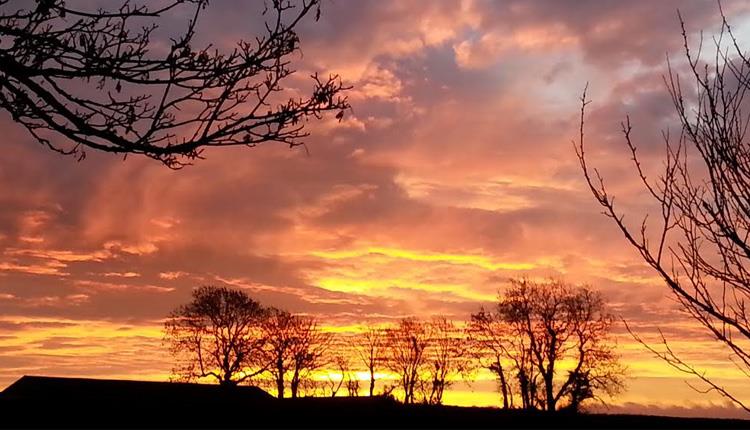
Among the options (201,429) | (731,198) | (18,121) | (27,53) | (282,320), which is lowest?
(201,429)

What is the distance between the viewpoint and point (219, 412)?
1591 cm

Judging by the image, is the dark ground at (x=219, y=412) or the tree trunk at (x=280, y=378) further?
the tree trunk at (x=280, y=378)

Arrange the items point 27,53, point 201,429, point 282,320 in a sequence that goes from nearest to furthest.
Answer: point 27,53, point 201,429, point 282,320

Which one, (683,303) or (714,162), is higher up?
(714,162)

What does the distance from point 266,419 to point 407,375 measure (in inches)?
1672

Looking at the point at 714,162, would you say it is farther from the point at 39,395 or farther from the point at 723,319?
the point at 39,395

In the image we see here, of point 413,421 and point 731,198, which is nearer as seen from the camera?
point 731,198

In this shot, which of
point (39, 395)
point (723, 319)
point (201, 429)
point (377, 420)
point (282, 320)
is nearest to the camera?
point (723, 319)

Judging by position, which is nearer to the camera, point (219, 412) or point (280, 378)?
point (219, 412)

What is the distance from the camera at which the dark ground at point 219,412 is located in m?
15.1

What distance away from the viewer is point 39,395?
30.5 m

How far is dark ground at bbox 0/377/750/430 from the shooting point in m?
15.1

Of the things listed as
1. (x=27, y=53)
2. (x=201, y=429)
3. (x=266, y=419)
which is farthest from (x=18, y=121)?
(x=266, y=419)

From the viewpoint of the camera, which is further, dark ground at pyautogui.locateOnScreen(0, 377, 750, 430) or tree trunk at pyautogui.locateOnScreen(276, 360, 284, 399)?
tree trunk at pyautogui.locateOnScreen(276, 360, 284, 399)
